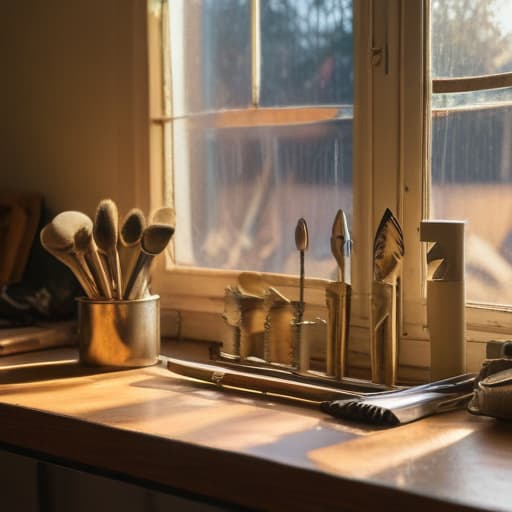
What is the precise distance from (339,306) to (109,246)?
340 millimetres

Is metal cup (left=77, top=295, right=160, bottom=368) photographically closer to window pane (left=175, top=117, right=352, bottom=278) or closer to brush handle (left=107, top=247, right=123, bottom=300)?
brush handle (left=107, top=247, right=123, bottom=300)

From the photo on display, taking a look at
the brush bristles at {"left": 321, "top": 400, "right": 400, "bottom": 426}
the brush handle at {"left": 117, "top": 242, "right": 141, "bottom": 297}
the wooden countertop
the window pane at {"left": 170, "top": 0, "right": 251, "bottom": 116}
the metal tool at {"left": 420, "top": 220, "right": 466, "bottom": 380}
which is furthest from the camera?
the window pane at {"left": 170, "top": 0, "right": 251, "bottom": 116}

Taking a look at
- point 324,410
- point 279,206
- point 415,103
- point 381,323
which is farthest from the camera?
point 279,206

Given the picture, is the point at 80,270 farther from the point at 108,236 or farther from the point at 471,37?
the point at 471,37

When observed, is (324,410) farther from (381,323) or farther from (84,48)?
(84,48)

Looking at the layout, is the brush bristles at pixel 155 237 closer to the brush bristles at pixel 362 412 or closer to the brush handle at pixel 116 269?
the brush handle at pixel 116 269

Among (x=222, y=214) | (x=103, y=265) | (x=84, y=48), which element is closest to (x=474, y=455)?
(x=103, y=265)

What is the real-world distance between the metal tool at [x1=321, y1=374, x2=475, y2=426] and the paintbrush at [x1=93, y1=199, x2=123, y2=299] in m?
0.42

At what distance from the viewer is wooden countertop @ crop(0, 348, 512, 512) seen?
2.60ft

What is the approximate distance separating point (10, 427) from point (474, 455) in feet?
1.86

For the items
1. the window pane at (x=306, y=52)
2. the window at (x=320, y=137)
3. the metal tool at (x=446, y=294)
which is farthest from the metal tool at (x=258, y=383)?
the window pane at (x=306, y=52)

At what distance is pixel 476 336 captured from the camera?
1.23 meters

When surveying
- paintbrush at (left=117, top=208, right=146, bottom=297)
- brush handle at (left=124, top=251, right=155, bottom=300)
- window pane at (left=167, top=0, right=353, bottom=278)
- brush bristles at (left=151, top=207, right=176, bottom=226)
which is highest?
window pane at (left=167, top=0, right=353, bottom=278)

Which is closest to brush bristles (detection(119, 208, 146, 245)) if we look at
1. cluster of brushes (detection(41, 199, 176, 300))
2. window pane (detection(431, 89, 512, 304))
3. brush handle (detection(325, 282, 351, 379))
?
cluster of brushes (detection(41, 199, 176, 300))
